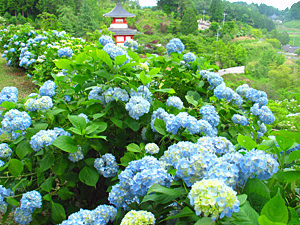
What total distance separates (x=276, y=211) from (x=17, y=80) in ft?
19.3

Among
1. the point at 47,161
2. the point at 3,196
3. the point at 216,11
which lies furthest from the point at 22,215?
the point at 216,11

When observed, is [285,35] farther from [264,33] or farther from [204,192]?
[204,192]

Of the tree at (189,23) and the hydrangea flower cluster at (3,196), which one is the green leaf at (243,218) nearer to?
the hydrangea flower cluster at (3,196)

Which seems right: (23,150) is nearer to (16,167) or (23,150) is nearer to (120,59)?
(16,167)

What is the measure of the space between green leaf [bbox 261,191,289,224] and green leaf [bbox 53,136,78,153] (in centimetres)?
68

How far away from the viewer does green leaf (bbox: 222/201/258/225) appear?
524mm

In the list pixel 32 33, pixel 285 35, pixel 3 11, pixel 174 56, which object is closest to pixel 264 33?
pixel 285 35

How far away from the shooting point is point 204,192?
0.51 metres

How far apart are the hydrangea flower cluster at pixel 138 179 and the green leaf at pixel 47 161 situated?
39 cm

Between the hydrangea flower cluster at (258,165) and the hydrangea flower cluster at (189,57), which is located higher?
the hydrangea flower cluster at (189,57)

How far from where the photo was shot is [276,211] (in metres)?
0.50

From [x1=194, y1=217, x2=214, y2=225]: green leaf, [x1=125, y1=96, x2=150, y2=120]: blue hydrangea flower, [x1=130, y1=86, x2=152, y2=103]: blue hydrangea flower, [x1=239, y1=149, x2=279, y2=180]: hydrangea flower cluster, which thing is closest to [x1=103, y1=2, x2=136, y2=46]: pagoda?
[x1=130, y1=86, x2=152, y2=103]: blue hydrangea flower

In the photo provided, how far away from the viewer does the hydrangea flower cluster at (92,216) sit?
0.72 metres

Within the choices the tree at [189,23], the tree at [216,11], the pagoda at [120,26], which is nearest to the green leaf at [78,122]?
the pagoda at [120,26]
